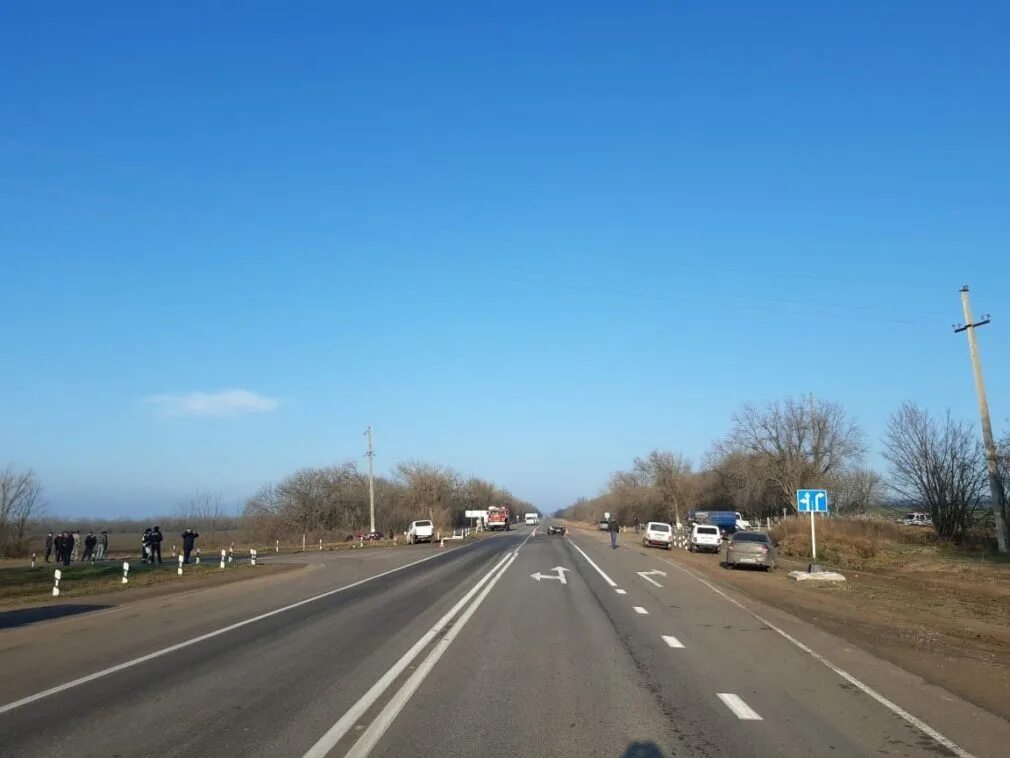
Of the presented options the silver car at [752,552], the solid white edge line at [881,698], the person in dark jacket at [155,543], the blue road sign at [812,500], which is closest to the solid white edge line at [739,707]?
the solid white edge line at [881,698]

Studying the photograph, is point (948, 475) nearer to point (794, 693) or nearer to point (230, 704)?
point (794, 693)

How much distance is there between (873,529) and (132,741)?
43521 mm

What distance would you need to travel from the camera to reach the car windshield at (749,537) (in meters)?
34.1

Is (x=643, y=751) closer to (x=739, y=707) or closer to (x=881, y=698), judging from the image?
(x=739, y=707)

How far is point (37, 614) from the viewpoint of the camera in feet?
65.2

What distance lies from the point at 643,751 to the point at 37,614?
1757 cm

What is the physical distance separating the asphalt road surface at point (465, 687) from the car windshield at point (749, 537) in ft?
51.8

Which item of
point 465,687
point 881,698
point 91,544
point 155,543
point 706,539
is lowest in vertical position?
point 881,698

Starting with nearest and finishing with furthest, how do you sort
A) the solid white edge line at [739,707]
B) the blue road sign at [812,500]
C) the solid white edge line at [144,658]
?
the solid white edge line at [739,707] → the solid white edge line at [144,658] → the blue road sign at [812,500]

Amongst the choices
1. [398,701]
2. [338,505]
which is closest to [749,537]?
[398,701]

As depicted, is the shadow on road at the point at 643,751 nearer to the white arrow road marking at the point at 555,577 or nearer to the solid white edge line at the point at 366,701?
the solid white edge line at the point at 366,701

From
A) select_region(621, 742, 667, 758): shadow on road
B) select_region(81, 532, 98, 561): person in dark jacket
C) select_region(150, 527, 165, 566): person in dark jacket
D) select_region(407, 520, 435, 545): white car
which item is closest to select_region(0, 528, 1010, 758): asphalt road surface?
select_region(621, 742, 667, 758): shadow on road

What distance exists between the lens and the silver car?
3338 cm

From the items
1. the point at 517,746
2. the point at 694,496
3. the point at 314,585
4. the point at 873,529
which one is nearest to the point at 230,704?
the point at 517,746
